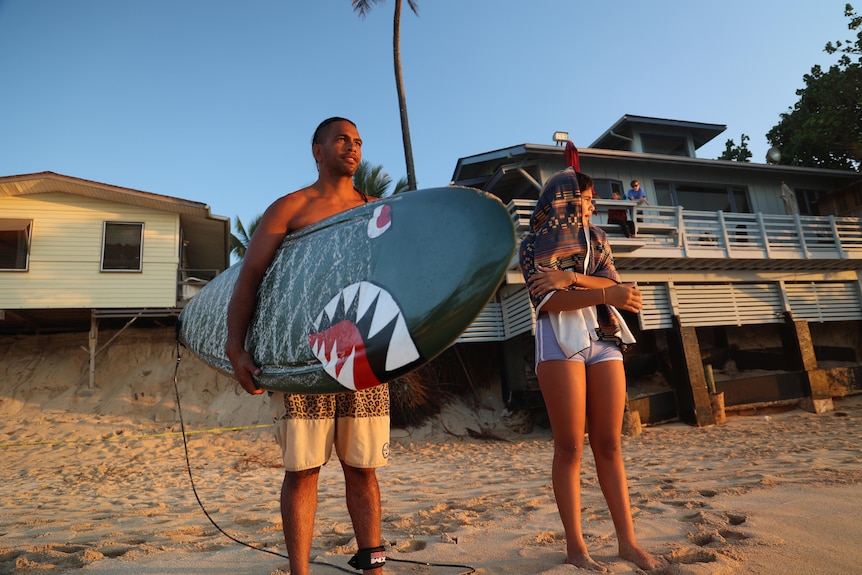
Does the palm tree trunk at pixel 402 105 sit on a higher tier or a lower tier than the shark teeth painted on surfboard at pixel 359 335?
higher

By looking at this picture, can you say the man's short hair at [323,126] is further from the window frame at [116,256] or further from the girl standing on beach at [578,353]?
the window frame at [116,256]

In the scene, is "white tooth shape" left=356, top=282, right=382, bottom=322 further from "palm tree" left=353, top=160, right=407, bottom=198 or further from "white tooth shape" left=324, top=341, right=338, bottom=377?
"palm tree" left=353, top=160, right=407, bottom=198

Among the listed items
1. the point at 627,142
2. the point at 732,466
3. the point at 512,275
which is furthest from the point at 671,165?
the point at 732,466

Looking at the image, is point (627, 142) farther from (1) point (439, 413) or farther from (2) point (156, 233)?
(2) point (156, 233)

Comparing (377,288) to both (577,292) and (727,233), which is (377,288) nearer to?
(577,292)

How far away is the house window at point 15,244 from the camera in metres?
10.5

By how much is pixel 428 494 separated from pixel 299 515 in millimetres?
2514

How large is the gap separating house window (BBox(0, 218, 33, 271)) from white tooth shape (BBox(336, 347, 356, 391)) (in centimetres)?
1181

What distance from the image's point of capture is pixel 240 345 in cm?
186

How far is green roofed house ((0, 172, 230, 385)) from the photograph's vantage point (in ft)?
34.2

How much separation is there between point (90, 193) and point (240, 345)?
11480mm

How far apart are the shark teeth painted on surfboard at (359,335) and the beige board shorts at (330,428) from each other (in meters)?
0.14

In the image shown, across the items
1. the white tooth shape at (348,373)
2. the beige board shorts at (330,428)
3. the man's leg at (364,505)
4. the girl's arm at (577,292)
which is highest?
the girl's arm at (577,292)

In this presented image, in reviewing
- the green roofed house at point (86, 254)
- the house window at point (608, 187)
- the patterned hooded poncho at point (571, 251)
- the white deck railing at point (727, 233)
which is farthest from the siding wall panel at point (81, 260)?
the patterned hooded poncho at point (571, 251)
